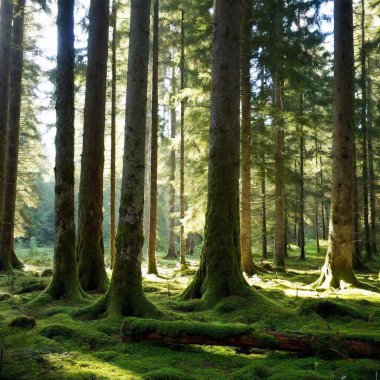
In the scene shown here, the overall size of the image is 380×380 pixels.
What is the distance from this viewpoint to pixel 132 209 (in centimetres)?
678

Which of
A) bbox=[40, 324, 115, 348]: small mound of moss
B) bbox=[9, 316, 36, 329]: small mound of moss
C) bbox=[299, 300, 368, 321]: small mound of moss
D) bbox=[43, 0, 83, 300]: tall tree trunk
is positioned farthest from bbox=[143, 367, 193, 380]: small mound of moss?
bbox=[43, 0, 83, 300]: tall tree trunk

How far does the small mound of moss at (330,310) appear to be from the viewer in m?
6.57

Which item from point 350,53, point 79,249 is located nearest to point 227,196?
point 79,249

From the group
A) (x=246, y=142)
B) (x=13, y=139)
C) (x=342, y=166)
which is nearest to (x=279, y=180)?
(x=246, y=142)

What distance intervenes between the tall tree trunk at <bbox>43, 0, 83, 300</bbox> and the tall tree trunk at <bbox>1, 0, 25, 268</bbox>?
8.98 m

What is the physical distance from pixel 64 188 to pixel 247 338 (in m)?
5.25

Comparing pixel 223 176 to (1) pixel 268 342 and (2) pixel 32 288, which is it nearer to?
(1) pixel 268 342

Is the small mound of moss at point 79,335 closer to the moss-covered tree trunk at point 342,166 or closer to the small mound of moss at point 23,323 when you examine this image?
the small mound of moss at point 23,323

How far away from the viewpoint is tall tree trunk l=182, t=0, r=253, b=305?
805 cm

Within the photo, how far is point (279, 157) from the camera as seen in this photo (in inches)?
688

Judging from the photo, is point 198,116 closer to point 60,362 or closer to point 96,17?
point 96,17

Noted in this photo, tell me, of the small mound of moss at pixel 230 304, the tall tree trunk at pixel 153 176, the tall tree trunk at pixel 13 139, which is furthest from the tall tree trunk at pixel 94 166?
the tall tree trunk at pixel 13 139

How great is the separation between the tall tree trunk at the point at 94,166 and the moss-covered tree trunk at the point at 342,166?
627 centimetres

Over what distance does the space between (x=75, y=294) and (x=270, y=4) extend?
10.5 meters
